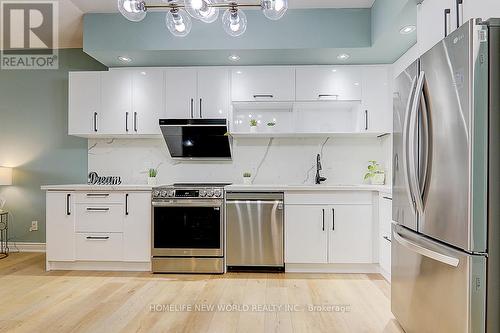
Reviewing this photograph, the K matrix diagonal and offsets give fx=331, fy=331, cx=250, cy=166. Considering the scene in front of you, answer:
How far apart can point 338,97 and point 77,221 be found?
10.2 ft

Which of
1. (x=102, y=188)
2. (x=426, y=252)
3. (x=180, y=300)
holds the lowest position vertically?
(x=180, y=300)

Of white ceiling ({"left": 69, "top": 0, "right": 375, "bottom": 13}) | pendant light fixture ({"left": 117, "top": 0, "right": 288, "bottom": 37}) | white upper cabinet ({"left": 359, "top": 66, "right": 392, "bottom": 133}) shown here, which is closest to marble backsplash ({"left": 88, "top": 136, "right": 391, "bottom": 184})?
white upper cabinet ({"left": 359, "top": 66, "right": 392, "bottom": 133})

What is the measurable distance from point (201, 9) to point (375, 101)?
7.96ft

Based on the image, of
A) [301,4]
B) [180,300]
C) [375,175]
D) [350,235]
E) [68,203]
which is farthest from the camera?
[375,175]

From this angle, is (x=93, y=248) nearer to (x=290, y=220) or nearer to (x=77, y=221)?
(x=77, y=221)

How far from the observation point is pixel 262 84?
3688 mm

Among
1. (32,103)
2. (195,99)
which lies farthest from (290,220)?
(32,103)

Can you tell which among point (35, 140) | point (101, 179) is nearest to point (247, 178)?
point (101, 179)

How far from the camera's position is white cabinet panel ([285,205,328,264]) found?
11.1 ft

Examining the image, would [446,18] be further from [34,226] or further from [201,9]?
[34,226]

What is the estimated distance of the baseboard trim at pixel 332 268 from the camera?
134 inches

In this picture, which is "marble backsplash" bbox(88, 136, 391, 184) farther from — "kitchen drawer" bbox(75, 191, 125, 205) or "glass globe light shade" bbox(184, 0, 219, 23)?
"glass globe light shade" bbox(184, 0, 219, 23)

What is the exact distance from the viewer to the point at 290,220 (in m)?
3.39

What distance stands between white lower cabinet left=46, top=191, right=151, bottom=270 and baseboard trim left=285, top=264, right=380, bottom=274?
1.53m
